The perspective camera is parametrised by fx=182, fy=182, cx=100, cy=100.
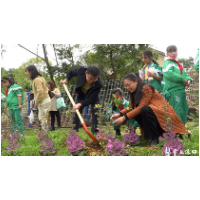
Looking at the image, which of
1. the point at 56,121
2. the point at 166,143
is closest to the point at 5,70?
the point at 56,121

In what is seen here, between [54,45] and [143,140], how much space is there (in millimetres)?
1730

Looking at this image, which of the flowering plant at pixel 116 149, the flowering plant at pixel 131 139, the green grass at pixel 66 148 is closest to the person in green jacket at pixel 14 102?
the green grass at pixel 66 148

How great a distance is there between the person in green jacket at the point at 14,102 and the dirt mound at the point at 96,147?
948 mm

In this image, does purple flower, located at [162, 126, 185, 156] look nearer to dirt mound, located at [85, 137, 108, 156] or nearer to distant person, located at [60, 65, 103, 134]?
dirt mound, located at [85, 137, 108, 156]

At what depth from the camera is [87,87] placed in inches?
107

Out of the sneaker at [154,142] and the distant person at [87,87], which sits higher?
the distant person at [87,87]

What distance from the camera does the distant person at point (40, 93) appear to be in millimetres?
2496

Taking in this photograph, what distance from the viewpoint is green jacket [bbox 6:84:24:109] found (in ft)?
7.89

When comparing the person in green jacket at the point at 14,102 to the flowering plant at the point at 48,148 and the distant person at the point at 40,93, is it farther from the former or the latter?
the flowering plant at the point at 48,148

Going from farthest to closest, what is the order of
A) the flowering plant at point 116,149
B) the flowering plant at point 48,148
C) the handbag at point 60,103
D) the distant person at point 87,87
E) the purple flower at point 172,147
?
the handbag at point 60,103, the distant person at point 87,87, the flowering plant at point 48,148, the flowering plant at point 116,149, the purple flower at point 172,147

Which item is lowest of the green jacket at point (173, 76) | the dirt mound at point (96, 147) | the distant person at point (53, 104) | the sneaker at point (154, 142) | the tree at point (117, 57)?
the dirt mound at point (96, 147)

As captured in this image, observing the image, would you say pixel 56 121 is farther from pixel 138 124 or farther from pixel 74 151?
pixel 138 124

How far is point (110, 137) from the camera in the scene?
6.97 feet

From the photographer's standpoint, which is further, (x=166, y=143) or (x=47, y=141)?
(x=47, y=141)
